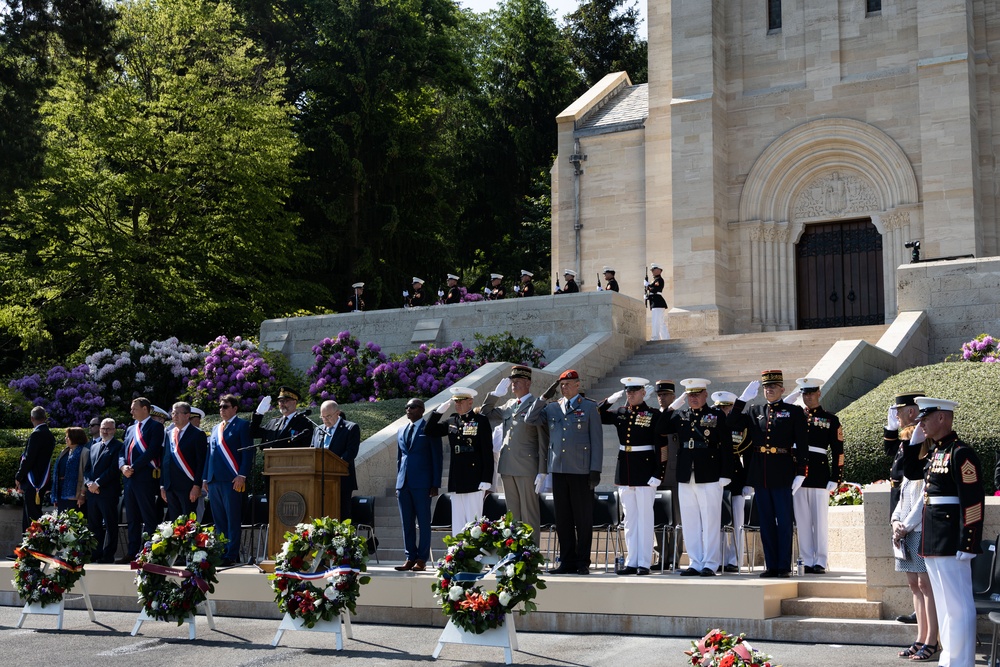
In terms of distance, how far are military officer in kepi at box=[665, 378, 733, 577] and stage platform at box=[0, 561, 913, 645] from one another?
41cm

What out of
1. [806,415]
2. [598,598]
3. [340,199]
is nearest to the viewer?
[598,598]

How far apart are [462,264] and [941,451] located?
35470mm

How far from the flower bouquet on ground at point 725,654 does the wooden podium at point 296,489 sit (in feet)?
16.4

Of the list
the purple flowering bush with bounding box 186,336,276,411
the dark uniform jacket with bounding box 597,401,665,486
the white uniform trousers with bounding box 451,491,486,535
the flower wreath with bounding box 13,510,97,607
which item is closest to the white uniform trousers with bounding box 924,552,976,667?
the dark uniform jacket with bounding box 597,401,665,486

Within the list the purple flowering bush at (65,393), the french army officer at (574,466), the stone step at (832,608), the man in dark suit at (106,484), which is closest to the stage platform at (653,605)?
the stone step at (832,608)

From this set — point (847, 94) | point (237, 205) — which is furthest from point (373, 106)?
point (847, 94)

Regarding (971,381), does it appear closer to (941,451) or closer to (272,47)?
(941,451)

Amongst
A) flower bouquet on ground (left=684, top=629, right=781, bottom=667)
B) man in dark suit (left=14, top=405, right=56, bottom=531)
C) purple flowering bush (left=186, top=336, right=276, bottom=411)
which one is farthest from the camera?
purple flowering bush (left=186, top=336, right=276, bottom=411)

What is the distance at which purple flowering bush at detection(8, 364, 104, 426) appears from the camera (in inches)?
855

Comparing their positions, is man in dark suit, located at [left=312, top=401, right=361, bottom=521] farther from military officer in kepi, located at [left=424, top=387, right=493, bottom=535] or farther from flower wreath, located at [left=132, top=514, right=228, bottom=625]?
flower wreath, located at [left=132, top=514, right=228, bottom=625]

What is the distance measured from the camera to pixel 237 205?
96.2 ft

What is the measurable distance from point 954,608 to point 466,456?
5251 mm

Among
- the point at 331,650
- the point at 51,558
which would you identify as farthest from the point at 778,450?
the point at 51,558

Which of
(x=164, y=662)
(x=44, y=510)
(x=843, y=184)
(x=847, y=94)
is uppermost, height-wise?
(x=847, y=94)
